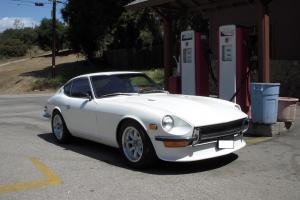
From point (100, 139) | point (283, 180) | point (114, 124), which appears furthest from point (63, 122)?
point (283, 180)

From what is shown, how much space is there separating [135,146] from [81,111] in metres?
1.65

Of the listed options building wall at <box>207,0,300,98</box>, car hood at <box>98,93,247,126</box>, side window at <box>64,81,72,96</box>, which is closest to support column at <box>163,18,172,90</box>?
building wall at <box>207,0,300,98</box>

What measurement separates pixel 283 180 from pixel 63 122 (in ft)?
14.5

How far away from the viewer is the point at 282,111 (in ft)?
31.8

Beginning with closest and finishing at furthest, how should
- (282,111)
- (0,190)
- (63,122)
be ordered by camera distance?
1. (0,190)
2. (63,122)
3. (282,111)

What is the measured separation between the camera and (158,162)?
690cm

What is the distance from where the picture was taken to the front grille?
648 cm

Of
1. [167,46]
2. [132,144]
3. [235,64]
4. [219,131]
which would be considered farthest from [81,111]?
[167,46]

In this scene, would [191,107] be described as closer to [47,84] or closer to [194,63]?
[194,63]

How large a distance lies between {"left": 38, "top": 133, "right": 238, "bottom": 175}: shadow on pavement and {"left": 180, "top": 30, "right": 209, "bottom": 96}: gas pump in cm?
367

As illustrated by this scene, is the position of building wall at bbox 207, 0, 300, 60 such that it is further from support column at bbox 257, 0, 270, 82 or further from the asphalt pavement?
the asphalt pavement

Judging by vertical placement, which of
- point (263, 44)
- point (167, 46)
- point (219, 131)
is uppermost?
point (167, 46)

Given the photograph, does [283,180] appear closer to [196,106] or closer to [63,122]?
[196,106]

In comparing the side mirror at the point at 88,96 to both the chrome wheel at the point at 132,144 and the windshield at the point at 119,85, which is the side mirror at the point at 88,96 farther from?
the chrome wheel at the point at 132,144
